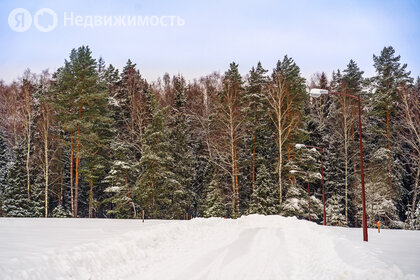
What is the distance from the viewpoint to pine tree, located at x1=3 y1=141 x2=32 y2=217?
33.2 m

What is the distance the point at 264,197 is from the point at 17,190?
27.9 m

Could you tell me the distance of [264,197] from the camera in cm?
3344

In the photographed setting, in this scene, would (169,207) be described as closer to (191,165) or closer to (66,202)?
(191,165)

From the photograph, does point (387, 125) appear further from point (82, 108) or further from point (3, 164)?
point (3, 164)

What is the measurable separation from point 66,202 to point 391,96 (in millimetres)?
42449

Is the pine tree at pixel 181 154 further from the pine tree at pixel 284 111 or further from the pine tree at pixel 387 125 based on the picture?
the pine tree at pixel 387 125

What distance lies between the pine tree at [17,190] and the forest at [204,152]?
116mm

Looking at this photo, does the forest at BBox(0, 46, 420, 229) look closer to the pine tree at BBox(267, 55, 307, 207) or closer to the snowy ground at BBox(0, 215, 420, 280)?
the pine tree at BBox(267, 55, 307, 207)

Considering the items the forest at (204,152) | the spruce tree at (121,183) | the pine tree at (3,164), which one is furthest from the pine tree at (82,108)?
the pine tree at (3,164)

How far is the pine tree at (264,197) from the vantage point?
3266cm

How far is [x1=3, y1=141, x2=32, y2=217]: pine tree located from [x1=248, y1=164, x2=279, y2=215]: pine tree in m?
25.1

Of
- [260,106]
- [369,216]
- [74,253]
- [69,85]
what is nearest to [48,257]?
[74,253]

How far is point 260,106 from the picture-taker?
38.3 meters

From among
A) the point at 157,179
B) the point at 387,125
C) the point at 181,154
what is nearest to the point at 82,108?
the point at 157,179
